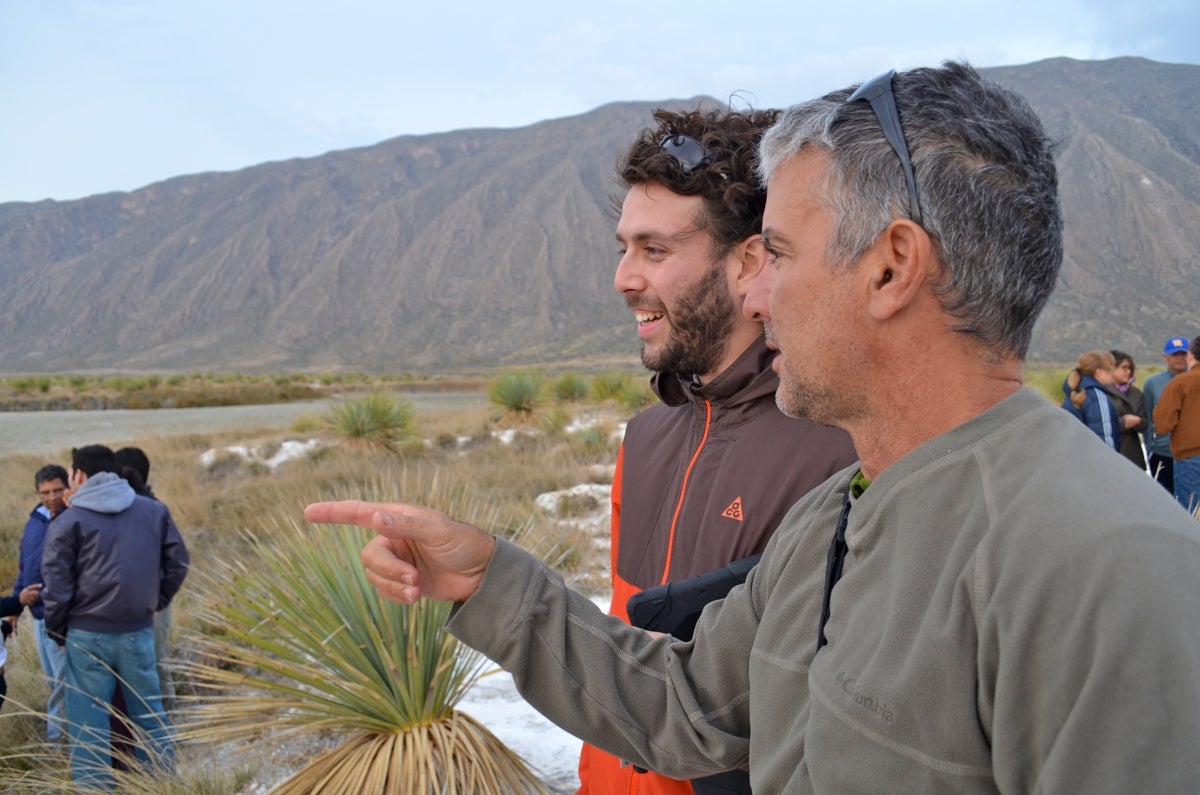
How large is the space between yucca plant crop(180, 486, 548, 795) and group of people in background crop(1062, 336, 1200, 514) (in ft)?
14.8

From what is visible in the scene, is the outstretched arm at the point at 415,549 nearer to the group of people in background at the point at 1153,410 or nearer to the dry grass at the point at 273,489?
the dry grass at the point at 273,489

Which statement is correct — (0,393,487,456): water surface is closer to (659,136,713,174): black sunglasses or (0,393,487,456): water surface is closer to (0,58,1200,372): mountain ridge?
(659,136,713,174): black sunglasses

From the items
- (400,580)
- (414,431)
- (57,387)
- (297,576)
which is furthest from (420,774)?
(57,387)

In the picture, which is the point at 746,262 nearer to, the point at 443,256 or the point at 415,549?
the point at 415,549

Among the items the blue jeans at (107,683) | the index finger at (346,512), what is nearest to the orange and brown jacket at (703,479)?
the index finger at (346,512)

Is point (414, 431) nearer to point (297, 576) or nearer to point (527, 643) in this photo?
point (297, 576)

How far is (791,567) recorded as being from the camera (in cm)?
121

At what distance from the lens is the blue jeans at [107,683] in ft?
14.6

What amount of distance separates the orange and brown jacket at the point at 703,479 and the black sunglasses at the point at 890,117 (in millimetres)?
821

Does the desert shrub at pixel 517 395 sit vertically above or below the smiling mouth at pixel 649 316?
below

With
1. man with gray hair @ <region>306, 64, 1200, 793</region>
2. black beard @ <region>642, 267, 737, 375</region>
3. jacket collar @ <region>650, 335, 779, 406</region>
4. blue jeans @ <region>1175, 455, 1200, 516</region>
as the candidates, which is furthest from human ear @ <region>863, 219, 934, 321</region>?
blue jeans @ <region>1175, 455, 1200, 516</region>

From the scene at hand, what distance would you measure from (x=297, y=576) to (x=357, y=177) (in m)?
128

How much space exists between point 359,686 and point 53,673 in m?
2.98

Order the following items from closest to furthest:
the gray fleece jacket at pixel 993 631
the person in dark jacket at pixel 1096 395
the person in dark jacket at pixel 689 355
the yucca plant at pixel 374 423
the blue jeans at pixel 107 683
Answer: the gray fleece jacket at pixel 993 631, the person in dark jacket at pixel 689 355, the blue jeans at pixel 107 683, the person in dark jacket at pixel 1096 395, the yucca plant at pixel 374 423
